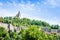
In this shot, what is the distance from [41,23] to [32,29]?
8969 cm

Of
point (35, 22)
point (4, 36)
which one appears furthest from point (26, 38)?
point (35, 22)

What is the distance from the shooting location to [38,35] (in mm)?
38844

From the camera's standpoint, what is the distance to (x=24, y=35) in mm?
38625

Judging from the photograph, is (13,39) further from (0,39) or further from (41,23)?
(41,23)

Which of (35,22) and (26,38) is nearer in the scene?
(26,38)

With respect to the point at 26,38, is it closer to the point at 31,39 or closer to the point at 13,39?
the point at 31,39

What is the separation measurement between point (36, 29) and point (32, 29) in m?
0.48

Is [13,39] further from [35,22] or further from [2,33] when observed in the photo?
[35,22]

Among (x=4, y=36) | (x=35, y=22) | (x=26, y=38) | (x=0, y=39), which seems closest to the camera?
(x=26, y=38)

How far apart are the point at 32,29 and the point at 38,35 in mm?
1271

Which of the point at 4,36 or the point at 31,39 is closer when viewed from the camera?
the point at 31,39

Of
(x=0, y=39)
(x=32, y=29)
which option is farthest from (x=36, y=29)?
(x=0, y=39)

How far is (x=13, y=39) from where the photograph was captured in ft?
182

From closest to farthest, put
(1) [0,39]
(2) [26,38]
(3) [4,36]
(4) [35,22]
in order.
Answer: (2) [26,38]
(1) [0,39]
(3) [4,36]
(4) [35,22]
